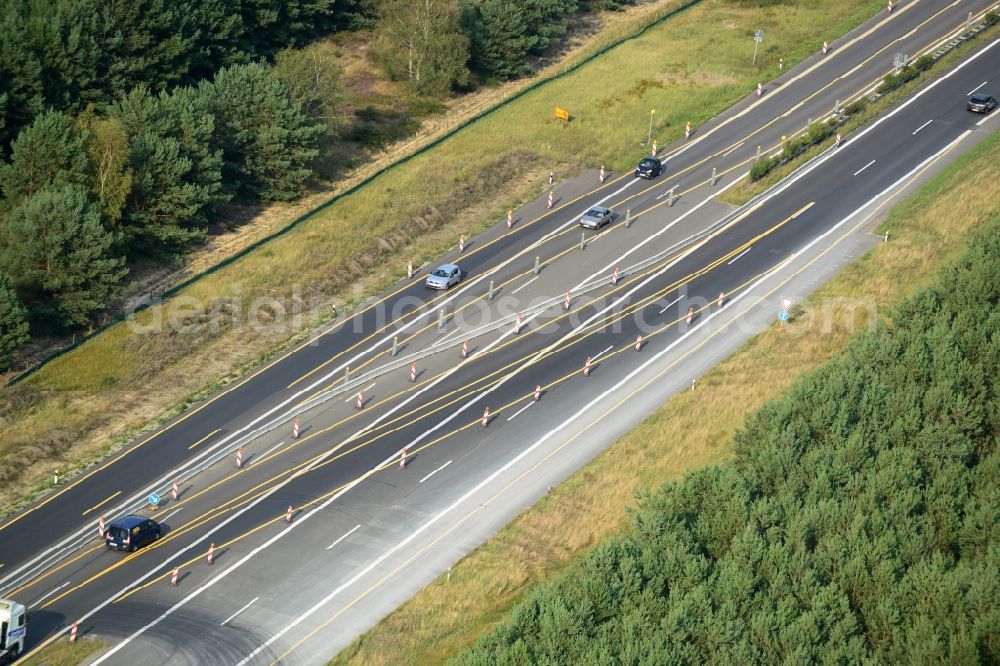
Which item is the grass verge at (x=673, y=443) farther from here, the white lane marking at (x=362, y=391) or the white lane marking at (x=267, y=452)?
the white lane marking at (x=362, y=391)

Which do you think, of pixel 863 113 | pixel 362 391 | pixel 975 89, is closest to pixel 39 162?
pixel 362 391

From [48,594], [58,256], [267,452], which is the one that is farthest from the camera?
[58,256]

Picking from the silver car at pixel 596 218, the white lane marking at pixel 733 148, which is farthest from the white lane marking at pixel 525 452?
the white lane marking at pixel 733 148

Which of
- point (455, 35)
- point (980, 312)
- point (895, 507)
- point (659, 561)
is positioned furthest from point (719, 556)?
point (455, 35)

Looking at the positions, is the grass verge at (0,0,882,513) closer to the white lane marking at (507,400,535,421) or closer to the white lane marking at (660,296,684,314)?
the white lane marking at (507,400,535,421)

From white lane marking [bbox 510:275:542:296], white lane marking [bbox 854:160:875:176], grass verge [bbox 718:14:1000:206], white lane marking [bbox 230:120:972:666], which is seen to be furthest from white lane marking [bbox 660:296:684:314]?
white lane marking [bbox 854:160:875:176]

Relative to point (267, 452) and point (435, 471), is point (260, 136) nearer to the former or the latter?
point (267, 452)

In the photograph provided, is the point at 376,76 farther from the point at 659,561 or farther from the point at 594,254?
the point at 659,561
